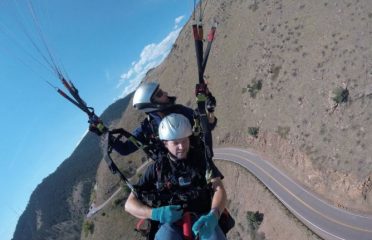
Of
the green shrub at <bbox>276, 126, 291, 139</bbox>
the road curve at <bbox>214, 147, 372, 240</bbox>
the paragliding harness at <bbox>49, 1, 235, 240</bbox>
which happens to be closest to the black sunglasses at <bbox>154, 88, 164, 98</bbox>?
the paragliding harness at <bbox>49, 1, 235, 240</bbox>

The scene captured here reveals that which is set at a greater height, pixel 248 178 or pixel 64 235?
pixel 248 178

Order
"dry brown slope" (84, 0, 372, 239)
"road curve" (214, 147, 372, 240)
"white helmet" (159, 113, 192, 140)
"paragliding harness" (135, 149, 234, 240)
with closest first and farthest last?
"white helmet" (159, 113, 192, 140) < "paragliding harness" (135, 149, 234, 240) < "road curve" (214, 147, 372, 240) < "dry brown slope" (84, 0, 372, 239)

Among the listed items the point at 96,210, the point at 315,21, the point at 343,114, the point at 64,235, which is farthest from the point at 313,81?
the point at 64,235

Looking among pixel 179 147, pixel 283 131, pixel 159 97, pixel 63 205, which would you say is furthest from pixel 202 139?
pixel 63 205

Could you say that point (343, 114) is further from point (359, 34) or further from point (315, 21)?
point (315, 21)

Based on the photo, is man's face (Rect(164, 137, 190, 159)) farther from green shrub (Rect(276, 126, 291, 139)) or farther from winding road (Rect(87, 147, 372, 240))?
green shrub (Rect(276, 126, 291, 139))

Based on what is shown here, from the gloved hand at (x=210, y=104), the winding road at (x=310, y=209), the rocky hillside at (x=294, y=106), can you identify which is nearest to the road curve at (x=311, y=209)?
the winding road at (x=310, y=209)
